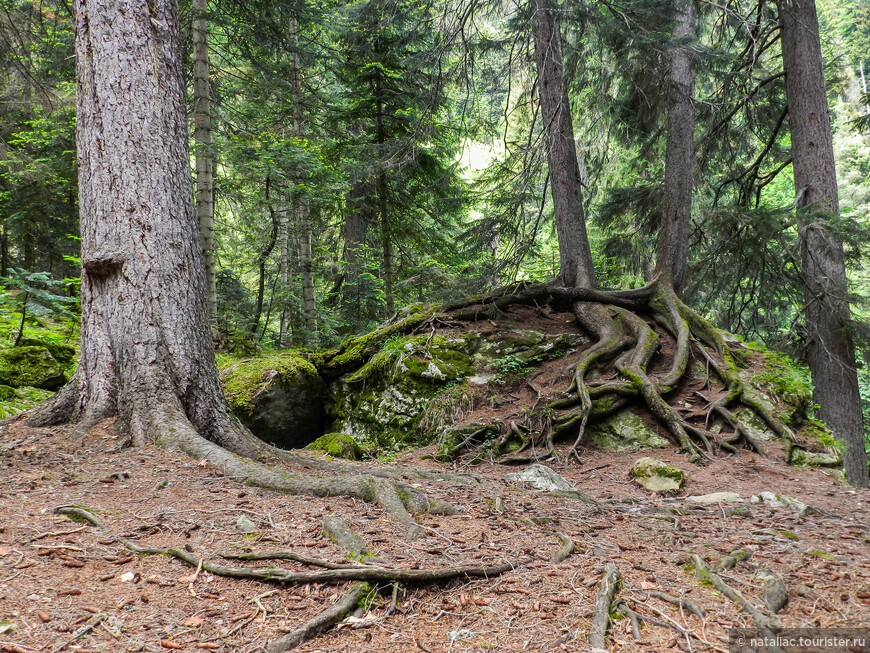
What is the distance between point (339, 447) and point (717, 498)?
13.8 feet

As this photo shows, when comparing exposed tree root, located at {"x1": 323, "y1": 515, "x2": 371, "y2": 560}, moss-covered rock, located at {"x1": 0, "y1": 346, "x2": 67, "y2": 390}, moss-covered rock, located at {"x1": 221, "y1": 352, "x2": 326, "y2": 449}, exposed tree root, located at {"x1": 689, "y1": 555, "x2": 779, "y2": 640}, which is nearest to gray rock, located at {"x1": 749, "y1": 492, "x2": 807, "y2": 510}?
Answer: exposed tree root, located at {"x1": 689, "y1": 555, "x2": 779, "y2": 640}

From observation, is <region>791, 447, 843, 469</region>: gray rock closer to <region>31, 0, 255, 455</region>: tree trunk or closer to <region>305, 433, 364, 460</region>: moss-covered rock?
<region>305, 433, 364, 460</region>: moss-covered rock

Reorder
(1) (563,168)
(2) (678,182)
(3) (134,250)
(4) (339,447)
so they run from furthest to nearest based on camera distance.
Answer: (1) (563,168) → (2) (678,182) → (4) (339,447) → (3) (134,250)

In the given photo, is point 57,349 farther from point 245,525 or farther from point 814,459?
point 814,459

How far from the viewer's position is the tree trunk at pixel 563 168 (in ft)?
25.3

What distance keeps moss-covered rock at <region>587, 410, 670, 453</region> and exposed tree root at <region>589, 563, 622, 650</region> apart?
372cm

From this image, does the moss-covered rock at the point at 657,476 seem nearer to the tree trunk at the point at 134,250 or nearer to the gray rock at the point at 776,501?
the gray rock at the point at 776,501

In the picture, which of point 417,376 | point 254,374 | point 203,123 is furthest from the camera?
point 203,123

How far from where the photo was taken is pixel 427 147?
12344mm

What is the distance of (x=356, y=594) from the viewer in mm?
1977

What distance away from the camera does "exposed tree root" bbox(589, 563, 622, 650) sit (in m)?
1.74

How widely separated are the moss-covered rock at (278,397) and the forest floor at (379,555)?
3.20 m

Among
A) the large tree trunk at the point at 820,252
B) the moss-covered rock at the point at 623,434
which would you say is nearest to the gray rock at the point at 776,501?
the moss-covered rock at the point at 623,434

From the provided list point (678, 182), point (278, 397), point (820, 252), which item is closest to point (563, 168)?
point (678, 182)
